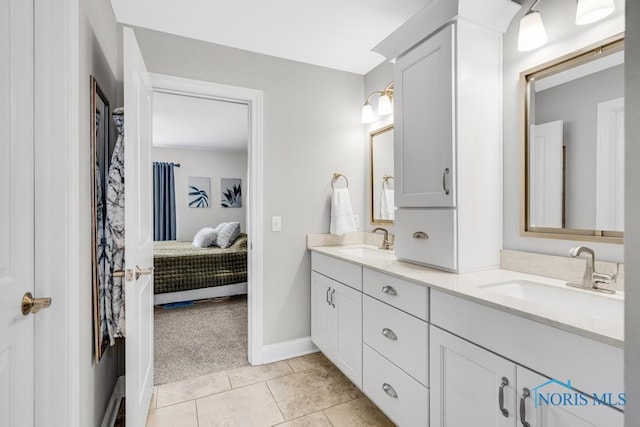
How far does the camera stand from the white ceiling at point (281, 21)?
1.84 meters

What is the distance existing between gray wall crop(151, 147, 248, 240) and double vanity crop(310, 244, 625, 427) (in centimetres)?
488

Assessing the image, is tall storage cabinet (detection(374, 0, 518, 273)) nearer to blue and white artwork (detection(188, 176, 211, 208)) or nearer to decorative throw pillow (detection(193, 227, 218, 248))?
decorative throw pillow (detection(193, 227, 218, 248))

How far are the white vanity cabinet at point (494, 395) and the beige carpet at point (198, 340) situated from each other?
1647mm

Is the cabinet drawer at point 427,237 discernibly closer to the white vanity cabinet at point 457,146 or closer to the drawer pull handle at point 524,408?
the white vanity cabinet at point 457,146

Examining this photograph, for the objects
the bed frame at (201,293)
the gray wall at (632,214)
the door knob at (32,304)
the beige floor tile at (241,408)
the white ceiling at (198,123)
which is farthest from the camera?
the bed frame at (201,293)

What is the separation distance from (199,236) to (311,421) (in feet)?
12.1

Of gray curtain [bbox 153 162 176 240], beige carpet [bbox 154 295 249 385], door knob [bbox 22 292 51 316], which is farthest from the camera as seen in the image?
gray curtain [bbox 153 162 176 240]

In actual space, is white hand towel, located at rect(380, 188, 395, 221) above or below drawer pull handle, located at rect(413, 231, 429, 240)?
above

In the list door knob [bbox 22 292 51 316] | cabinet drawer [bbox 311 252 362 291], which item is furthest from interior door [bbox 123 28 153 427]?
cabinet drawer [bbox 311 252 362 291]

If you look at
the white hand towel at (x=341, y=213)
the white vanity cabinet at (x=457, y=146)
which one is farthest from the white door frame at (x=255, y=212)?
the white vanity cabinet at (x=457, y=146)

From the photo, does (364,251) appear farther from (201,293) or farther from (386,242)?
(201,293)

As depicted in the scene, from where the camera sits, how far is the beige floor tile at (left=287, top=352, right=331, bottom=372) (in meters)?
2.36

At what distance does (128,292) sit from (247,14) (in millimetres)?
1725

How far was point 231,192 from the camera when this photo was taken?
6.50 m
